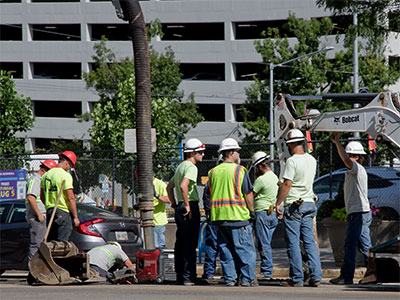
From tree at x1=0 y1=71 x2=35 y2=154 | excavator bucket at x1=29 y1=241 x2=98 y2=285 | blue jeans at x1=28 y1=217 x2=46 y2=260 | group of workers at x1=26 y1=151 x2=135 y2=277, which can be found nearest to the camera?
excavator bucket at x1=29 y1=241 x2=98 y2=285

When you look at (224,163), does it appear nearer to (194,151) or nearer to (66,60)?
(194,151)

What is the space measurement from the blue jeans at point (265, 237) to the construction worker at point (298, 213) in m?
1.50

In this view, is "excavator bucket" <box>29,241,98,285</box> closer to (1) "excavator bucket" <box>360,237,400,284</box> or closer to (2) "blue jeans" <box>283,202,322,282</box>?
(2) "blue jeans" <box>283,202,322,282</box>

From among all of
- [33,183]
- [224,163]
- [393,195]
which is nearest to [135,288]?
[224,163]

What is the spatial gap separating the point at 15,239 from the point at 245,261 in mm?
5306

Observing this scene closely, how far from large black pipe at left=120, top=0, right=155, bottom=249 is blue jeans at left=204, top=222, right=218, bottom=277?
0.84m

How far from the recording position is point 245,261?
10.3 metres

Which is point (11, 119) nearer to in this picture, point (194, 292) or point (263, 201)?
point (263, 201)

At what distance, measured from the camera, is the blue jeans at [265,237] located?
12.0 metres

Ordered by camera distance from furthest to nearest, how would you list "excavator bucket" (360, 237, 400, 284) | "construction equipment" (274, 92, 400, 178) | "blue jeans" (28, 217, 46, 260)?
"blue jeans" (28, 217, 46, 260) < "construction equipment" (274, 92, 400, 178) < "excavator bucket" (360, 237, 400, 284)

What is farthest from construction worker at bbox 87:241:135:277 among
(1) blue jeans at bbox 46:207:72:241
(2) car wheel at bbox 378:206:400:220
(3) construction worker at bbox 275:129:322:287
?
(2) car wheel at bbox 378:206:400:220

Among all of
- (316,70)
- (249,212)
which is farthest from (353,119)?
(316,70)

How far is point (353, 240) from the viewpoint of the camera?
10.8m

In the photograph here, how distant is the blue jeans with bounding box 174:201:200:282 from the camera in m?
10.9
